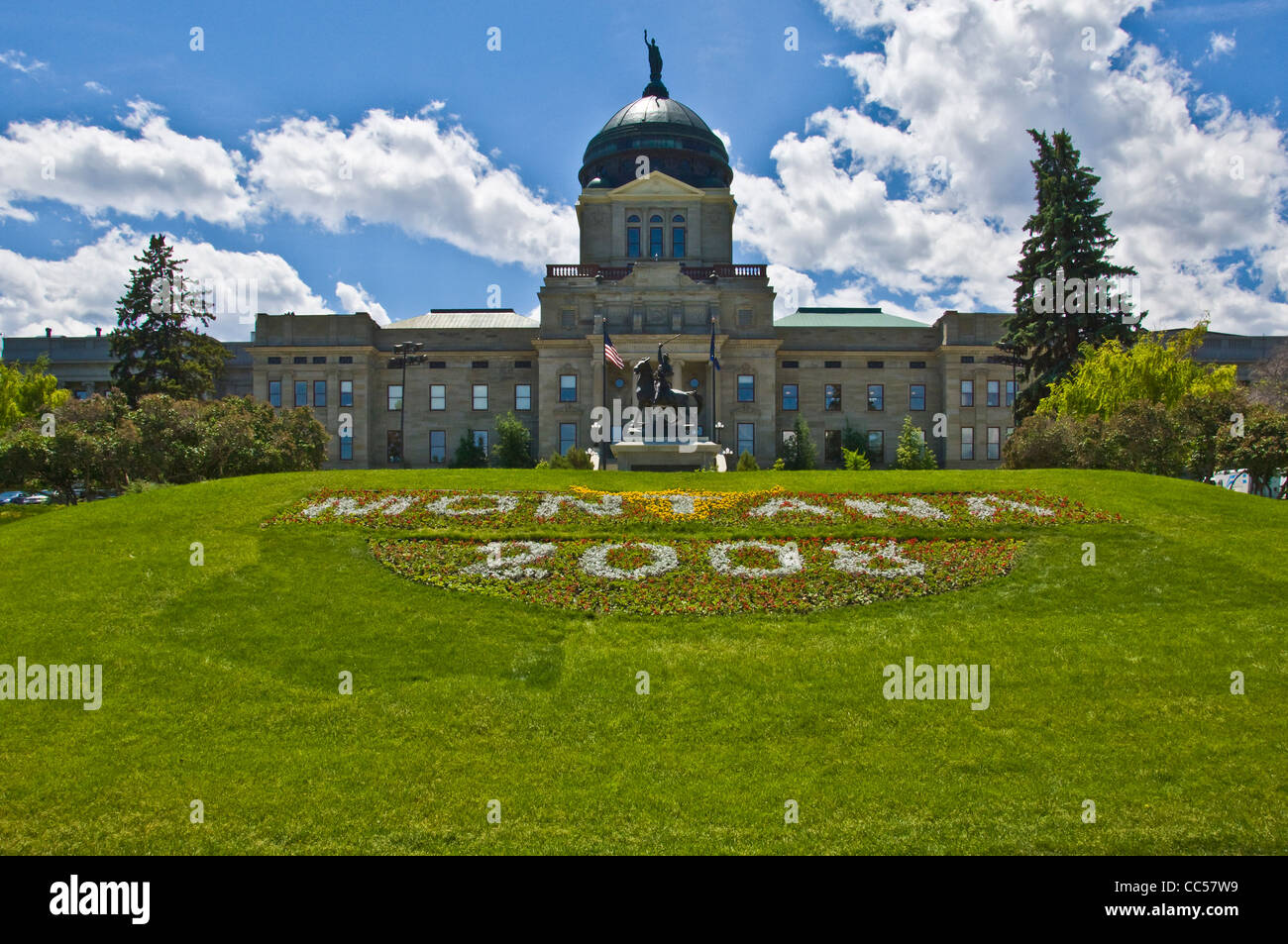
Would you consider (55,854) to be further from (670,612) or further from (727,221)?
(727,221)

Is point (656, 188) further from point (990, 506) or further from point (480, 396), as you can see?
point (990, 506)

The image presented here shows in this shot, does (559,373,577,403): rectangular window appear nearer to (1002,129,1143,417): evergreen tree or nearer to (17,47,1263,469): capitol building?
(17,47,1263,469): capitol building

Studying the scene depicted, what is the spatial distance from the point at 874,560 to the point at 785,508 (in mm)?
4521

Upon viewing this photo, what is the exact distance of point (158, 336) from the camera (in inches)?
1890

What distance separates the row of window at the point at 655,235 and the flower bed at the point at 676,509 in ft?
157

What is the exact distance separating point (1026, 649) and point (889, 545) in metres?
5.95

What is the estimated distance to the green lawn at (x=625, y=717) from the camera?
8758mm

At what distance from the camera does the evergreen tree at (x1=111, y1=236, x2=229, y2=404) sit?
47.5 metres

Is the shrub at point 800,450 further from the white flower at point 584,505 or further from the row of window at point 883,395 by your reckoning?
the white flower at point 584,505

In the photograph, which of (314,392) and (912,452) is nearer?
(912,452)

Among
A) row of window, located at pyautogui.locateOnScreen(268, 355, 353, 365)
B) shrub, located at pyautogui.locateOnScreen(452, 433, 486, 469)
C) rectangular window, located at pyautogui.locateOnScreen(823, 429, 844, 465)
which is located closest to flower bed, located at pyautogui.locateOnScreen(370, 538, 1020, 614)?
shrub, located at pyautogui.locateOnScreen(452, 433, 486, 469)

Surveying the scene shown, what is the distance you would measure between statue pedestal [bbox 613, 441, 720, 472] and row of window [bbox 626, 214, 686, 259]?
122 ft

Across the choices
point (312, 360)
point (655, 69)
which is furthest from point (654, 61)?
point (312, 360)

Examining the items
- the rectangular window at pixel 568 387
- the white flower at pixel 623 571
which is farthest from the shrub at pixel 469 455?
the white flower at pixel 623 571
